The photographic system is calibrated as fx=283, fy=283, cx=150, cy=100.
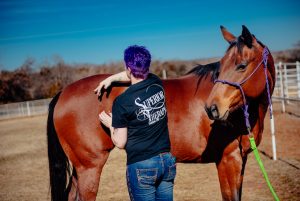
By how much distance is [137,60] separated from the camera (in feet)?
7.16

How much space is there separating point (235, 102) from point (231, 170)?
0.92 m

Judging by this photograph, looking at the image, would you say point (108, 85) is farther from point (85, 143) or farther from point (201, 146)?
point (201, 146)

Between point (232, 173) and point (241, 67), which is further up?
point (241, 67)

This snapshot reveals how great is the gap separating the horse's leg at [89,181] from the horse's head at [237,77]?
1517mm

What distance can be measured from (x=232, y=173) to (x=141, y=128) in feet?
5.32

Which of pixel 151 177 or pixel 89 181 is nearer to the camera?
pixel 151 177

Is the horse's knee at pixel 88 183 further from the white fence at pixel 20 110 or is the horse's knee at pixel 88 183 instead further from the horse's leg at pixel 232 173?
the white fence at pixel 20 110

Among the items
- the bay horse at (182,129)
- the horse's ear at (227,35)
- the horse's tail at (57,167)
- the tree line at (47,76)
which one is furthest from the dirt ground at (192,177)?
the tree line at (47,76)

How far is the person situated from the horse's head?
28.3 inches

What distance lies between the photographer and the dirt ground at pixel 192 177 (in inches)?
195

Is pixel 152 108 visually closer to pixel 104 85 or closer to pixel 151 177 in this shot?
pixel 151 177

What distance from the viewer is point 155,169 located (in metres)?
2.25

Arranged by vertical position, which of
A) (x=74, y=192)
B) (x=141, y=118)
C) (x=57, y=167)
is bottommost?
(x=74, y=192)

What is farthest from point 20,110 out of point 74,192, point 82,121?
point 82,121
